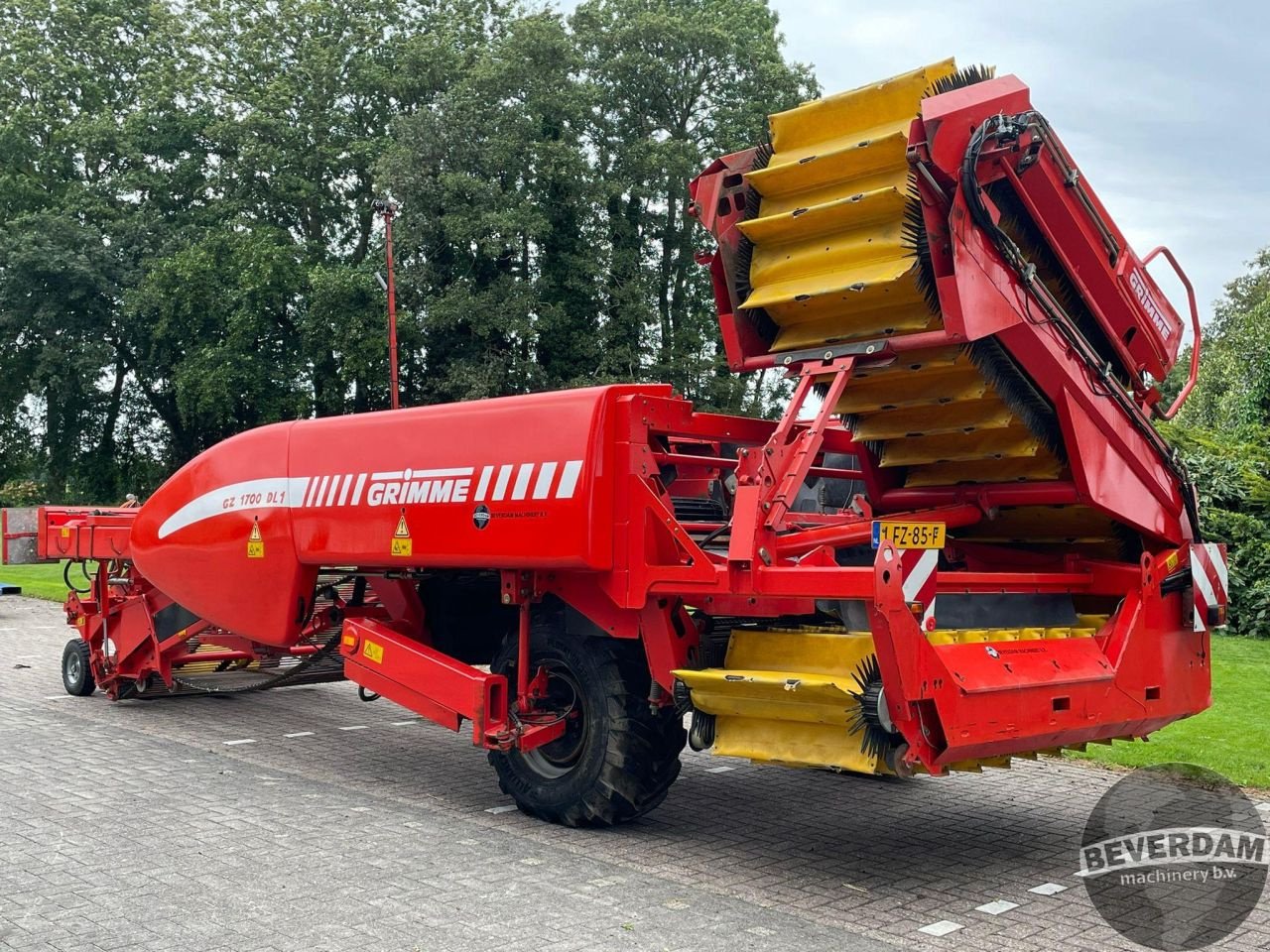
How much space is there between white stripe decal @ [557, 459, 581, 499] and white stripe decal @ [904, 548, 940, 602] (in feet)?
5.12

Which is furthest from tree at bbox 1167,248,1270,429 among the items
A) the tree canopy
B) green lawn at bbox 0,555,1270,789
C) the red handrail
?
the red handrail

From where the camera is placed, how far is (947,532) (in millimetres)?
6668

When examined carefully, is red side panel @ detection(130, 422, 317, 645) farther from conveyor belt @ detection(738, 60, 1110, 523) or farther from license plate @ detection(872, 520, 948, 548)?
license plate @ detection(872, 520, 948, 548)

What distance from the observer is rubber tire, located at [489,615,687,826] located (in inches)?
237

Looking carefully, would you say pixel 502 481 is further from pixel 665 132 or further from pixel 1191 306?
pixel 665 132

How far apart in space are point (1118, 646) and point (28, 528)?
9256mm

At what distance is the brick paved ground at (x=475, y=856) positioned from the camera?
4719 millimetres

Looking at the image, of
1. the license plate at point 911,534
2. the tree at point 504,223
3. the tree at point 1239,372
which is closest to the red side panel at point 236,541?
the license plate at point 911,534

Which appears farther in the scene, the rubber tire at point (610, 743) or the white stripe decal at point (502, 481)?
the white stripe decal at point (502, 481)

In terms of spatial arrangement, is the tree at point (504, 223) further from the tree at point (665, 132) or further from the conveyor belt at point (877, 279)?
the conveyor belt at point (877, 279)

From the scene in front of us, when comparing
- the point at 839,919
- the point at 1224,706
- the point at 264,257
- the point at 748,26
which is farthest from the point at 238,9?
the point at 839,919

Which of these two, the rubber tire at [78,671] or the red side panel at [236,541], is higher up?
the red side panel at [236,541]

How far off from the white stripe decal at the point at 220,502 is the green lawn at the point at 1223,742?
17.1 ft

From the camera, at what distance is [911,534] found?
5230 mm
